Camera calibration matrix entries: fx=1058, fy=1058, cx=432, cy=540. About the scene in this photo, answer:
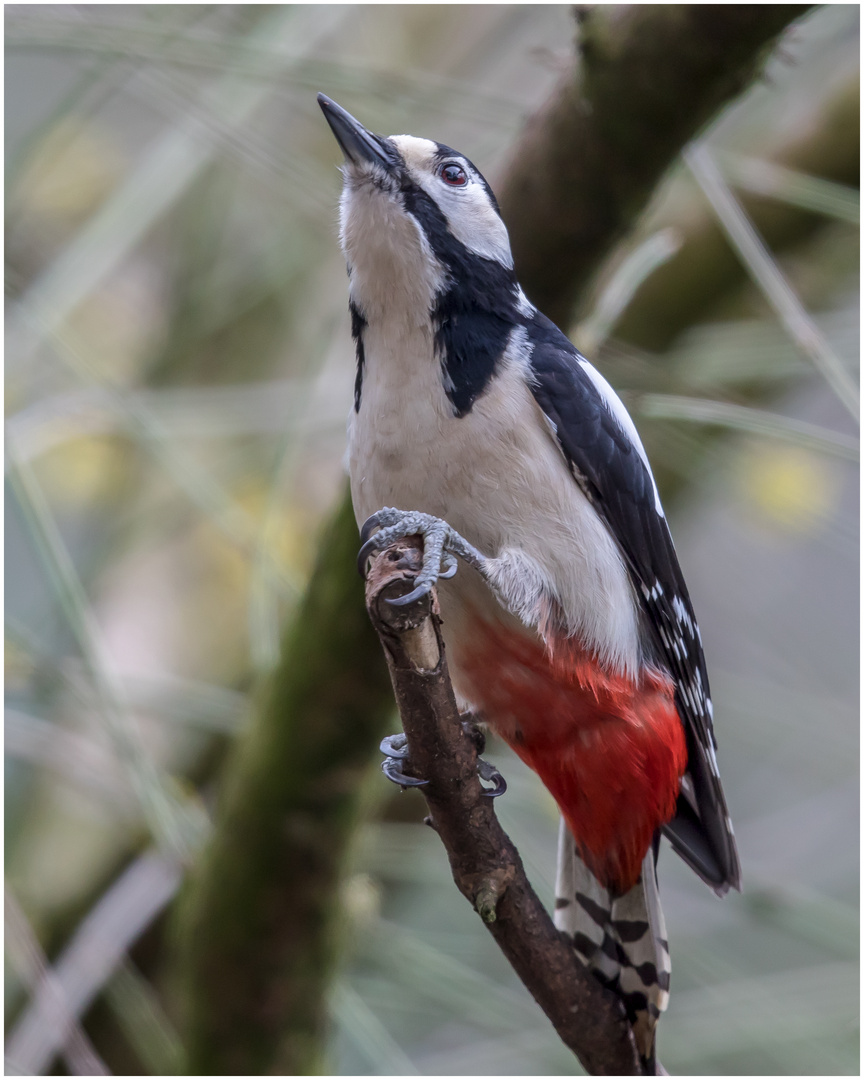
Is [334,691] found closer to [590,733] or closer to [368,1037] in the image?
[590,733]

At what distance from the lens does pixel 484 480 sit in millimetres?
1903

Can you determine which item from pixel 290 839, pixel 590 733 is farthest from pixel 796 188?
pixel 290 839

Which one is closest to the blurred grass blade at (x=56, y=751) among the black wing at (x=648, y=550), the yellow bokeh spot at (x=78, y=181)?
the black wing at (x=648, y=550)

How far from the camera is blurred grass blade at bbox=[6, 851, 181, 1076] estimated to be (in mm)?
2715

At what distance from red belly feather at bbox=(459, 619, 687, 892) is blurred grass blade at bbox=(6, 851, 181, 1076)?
1161mm

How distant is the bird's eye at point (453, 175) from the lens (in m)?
2.20

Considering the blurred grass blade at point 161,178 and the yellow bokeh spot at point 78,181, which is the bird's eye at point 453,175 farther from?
the yellow bokeh spot at point 78,181

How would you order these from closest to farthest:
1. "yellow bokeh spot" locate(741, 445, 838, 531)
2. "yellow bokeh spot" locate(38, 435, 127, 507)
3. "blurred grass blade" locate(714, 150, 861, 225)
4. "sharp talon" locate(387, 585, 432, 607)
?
"sharp talon" locate(387, 585, 432, 607) < "blurred grass blade" locate(714, 150, 861, 225) < "yellow bokeh spot" locate(741, 445, 838, 531) < "yellow bokeh spot" locate(38, 435, 127, 507)

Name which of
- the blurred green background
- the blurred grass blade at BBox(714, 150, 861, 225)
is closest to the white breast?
the blurred green background

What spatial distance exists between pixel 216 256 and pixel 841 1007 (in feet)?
10.7

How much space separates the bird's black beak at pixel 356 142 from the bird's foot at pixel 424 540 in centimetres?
80

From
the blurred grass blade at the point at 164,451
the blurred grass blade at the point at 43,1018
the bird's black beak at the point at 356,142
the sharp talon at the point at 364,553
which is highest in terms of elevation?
the bird's black beak at the point at 356,142

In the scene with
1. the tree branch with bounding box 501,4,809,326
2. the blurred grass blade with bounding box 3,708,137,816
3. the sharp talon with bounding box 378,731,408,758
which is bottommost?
the sharp talon with bounding box 378,731,408,758

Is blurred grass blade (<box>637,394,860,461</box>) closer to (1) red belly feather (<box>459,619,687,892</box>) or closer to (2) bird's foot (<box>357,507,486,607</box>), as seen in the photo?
(1) red belly feather (<box>459,619,687,892</box>)
